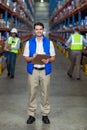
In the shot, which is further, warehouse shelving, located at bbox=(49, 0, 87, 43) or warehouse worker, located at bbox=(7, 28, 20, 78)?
warehouse shelving, located at bbox=(49, 0, 87, 43)

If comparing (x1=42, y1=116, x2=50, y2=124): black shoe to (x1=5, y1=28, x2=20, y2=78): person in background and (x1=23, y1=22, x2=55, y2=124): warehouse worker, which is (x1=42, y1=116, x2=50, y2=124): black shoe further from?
(x1=5, y1=28, x2=20, y2=78): person in background

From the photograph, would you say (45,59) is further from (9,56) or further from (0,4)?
(0,4)

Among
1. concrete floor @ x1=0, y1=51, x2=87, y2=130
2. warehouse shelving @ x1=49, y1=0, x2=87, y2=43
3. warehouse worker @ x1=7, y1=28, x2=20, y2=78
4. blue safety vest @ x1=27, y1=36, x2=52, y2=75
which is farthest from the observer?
warehouse shelving @ x1=49, y1=0, x2=87, y2=43

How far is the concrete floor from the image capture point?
5527 mm

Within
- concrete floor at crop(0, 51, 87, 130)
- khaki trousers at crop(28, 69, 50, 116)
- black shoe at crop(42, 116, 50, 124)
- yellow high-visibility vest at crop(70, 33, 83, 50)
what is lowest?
concrete floor at crop(0, 51, 87, 130)

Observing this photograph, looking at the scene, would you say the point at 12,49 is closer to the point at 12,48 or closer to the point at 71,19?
the point at 12,48

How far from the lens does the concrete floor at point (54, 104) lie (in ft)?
18.1

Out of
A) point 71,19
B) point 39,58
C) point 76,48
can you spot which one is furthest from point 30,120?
point 71,19

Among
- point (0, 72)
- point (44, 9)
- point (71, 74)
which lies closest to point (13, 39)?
point (0, 72)

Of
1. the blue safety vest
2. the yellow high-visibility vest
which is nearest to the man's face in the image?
the blue safety vest

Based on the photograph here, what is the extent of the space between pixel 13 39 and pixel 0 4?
172 centimetres

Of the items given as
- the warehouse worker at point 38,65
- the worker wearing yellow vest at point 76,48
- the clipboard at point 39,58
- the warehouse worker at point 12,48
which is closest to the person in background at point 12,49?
the warehouse worker at point 12,48

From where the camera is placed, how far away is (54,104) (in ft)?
23.0

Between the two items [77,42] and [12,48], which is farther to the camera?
[77,42]
